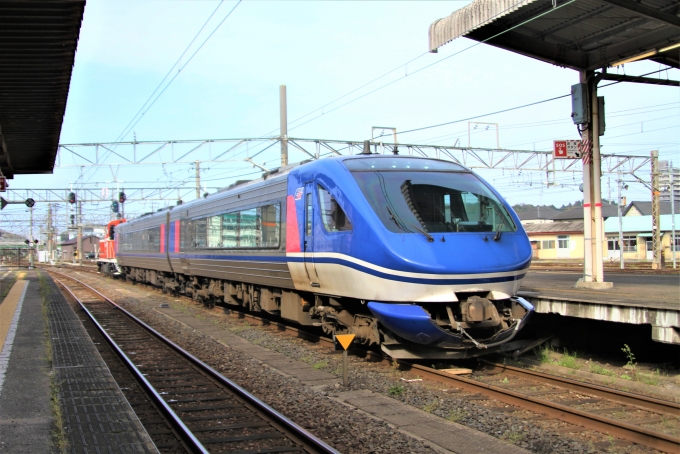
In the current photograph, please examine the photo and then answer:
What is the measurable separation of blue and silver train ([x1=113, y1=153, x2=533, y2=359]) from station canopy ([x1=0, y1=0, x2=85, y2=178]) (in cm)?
396

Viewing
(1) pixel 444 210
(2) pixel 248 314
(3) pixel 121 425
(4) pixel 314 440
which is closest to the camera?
(4) pixel 314 440

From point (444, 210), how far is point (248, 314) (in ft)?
28.3

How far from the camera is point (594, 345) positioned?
10.6m

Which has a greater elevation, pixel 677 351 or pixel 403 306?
pixel 403 306

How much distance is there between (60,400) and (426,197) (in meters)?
5.24

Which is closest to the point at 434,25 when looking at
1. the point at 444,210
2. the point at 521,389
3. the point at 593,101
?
the point at 593,101

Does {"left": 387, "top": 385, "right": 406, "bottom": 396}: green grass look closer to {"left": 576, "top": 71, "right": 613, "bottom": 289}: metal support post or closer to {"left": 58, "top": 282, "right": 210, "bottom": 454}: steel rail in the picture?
{"left": 58, "top": 282, "right": 210, "bottom": 454}: steel rail

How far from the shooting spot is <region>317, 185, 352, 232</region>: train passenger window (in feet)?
29.1

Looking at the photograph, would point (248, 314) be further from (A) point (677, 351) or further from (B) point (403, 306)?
(A) point (677, 351)

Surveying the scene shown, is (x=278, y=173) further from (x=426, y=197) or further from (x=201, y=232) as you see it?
(x=201, y=232)

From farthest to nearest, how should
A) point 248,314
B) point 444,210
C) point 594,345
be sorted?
1. point 248,314
2. point 594,345
3. point 444,210

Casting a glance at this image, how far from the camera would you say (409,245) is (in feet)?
26.2

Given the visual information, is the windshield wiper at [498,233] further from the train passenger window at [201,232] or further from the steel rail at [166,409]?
the train passenger window at [201,232]

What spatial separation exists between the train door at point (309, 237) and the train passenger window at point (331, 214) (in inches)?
13.6
